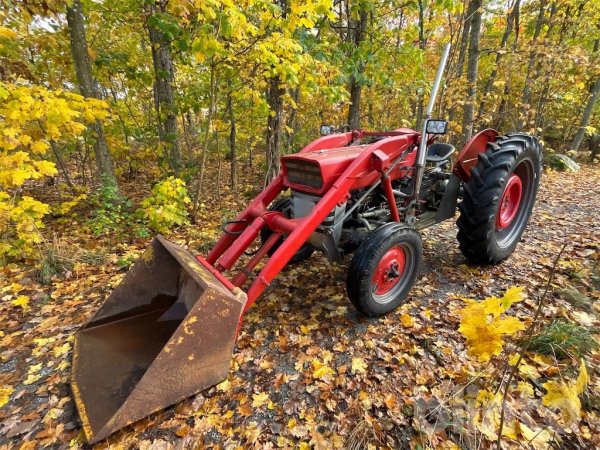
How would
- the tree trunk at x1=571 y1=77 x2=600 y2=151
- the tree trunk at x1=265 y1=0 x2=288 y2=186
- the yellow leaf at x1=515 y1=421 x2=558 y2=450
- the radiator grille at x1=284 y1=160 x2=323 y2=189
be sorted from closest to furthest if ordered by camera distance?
the yellow leaf at x1=515 y1=421 x2=558 y2=450, the radiator grille at x1=284 y1=160 x2=323 y2=189, the tree trunk at x1=265 y1=0 x2=288 y2=186, the tree trunk at x1=571 y1=77 x2=600 y2=151

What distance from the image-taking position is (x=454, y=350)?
242 centimetres

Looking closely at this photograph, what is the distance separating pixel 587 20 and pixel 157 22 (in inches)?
456

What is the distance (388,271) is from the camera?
2.73 m

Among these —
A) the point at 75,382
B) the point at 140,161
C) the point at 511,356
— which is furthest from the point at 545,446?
the point at 140,161

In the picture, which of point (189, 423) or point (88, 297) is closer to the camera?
point (189, 423)

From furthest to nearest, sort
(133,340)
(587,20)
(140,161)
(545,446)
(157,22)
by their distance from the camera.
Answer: (587,20), (140,161), (157,22), (133,340), (545,446)

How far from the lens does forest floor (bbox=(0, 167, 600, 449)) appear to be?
182 centimetres

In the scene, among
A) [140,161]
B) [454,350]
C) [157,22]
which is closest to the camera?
[454,350]

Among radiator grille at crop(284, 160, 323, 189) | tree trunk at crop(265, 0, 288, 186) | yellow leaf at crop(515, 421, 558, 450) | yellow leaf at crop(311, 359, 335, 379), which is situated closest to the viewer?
yellow leaf at crop(515, 421, 558, 450)

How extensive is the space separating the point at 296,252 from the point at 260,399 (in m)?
1.10

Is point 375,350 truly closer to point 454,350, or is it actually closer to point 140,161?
point 454,350

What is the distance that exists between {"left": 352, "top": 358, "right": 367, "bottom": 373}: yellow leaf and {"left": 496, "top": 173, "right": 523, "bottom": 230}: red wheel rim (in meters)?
2.40

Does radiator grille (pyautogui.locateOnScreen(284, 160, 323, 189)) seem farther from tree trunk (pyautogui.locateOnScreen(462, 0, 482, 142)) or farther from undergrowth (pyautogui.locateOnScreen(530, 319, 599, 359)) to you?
tree trunk (pyautogui.locateOnScreen(462, 0, 482, 142))

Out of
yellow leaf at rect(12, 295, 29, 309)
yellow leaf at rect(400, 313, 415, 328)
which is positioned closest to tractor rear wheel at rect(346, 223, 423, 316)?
yellow leaf at rect(400, 313, 415, 328)
